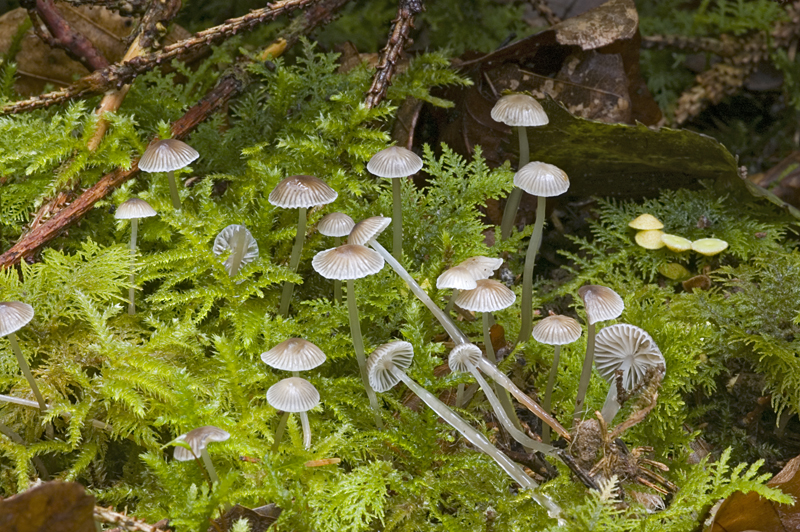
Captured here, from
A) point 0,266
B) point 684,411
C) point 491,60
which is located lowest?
point 684,411

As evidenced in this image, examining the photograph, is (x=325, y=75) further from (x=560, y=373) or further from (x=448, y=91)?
(x=560, y=373)

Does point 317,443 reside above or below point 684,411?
above

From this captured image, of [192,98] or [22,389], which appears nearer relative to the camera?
[22,389]

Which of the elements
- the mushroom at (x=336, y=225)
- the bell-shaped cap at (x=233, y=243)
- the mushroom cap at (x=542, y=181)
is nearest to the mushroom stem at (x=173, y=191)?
the bell-shaped cap at (x=233, y=243)

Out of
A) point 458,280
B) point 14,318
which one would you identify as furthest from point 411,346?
point 14,318

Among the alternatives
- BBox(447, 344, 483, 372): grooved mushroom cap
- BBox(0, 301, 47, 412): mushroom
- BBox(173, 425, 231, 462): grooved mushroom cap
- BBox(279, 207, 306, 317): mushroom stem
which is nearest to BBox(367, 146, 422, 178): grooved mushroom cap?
BBox(279, 207, 306, 317): mushroom stem

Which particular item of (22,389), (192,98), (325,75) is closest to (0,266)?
(22,389)

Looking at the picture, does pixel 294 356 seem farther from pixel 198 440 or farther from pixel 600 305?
pixel 600 305

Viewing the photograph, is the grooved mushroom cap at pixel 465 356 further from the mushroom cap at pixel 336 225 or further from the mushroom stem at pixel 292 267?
the mushroom stem at pixel 292 267
